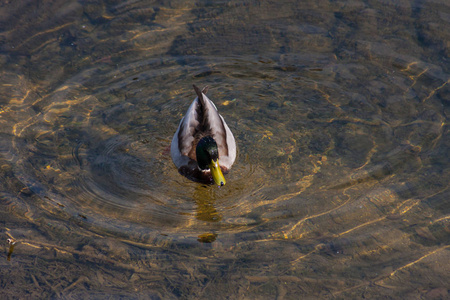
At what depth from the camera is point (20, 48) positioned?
866 cm

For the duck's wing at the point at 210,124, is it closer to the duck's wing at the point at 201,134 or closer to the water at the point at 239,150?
the duck's wing at the point at 201,134

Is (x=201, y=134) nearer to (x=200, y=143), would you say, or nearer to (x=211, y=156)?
(x=200, y=143)

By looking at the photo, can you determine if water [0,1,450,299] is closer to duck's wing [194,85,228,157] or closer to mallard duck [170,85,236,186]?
mallard duck [170,85,236,186]

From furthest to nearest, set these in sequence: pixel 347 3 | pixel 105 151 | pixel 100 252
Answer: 1. pixel 347 3
2. pixel 105 151
3. pixel 100 252

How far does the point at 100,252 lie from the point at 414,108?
16.0 ft

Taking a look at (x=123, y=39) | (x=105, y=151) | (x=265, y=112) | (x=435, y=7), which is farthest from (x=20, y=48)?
(x=435, y=7)

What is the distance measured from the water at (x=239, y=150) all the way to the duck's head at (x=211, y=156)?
0.85 feet

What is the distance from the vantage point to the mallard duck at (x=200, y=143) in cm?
677

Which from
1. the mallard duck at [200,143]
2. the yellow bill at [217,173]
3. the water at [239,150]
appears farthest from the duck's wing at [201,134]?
the yellow bill at [217,173]

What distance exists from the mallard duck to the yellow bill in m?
0.18

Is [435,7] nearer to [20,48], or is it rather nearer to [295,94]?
[295,94]

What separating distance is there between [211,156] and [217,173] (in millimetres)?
230

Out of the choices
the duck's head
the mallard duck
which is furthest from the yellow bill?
the mallard duck

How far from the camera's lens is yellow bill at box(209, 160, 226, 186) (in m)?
6.22
